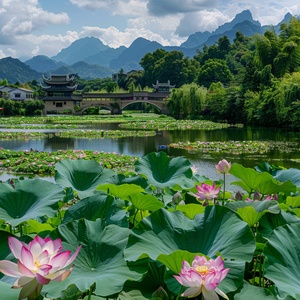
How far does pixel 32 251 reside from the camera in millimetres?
735

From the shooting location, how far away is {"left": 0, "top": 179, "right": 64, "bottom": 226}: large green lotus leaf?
1324mm

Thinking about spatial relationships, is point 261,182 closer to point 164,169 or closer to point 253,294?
point 164,169

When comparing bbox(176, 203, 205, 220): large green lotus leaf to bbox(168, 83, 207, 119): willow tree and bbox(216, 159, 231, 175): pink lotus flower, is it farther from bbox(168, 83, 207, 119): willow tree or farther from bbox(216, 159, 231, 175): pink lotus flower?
bbox(168, 83, 207, 119): willow tree

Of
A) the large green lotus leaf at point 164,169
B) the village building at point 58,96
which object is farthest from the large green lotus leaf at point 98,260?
the village building at point 58,96

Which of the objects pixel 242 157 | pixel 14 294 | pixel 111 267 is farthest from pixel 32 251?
pixel 242 157

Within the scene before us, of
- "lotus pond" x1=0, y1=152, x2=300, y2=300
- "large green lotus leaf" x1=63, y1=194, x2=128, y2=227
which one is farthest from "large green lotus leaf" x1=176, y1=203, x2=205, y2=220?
"large green lotus leaf" x1=63, y1=194, x2=128, y2=227

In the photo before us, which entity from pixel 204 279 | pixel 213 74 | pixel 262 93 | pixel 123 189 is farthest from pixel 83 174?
pixel 213 74

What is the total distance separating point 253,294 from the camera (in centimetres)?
91

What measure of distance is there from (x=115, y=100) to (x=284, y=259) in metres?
43.6

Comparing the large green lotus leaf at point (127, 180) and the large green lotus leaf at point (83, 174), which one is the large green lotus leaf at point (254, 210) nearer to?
the large green lotus leaf at point (127, 180)

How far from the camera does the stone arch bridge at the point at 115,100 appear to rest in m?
43.1

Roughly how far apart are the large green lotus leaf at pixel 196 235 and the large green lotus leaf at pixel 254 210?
0.58ft

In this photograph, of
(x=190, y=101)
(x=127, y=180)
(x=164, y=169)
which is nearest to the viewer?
(x=127, y=180)

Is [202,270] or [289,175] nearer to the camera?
[202,270]
